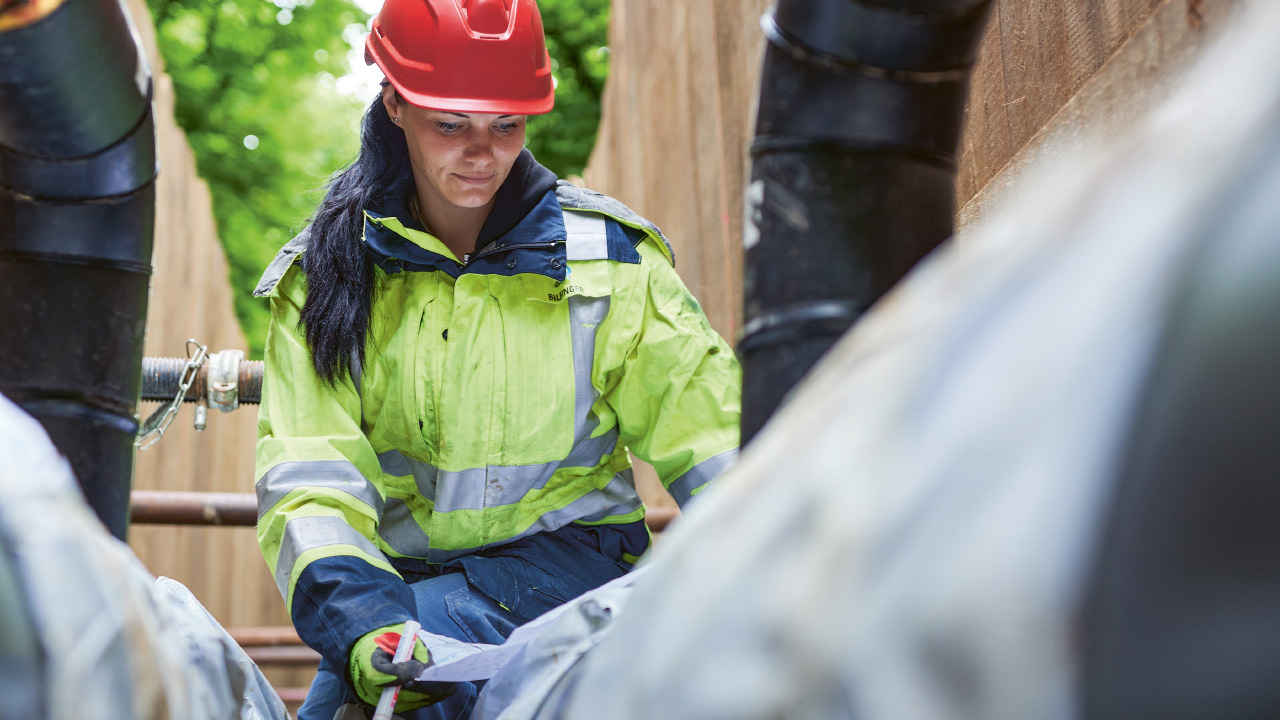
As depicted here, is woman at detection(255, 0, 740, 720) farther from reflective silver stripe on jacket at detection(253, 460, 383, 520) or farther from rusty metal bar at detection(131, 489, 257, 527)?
rusty metal bar at detection(131, 489, 257, 527)

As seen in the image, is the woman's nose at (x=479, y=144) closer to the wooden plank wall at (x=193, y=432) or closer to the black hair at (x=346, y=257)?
the black hair at (x=346, y=257)

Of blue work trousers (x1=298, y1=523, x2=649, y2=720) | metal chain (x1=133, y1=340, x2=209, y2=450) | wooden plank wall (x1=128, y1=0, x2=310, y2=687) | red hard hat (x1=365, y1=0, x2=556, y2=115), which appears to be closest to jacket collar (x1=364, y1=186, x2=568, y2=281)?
red hard hat (x1=365, y1=0, x2=556, y2=115)

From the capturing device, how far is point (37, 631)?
75 cm

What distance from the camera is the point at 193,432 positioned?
300 inches

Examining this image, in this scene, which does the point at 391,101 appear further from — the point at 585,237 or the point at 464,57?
the point at 585,237

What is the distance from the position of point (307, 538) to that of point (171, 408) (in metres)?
1.31

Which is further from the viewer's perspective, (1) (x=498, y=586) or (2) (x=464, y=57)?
(2) (x=464, y=57)

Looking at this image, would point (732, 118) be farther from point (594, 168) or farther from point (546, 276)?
point (594, 168)

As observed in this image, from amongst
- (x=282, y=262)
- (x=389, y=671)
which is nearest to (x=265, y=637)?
(x=282, y=262)

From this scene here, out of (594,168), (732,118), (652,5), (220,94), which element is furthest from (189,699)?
(220,94)

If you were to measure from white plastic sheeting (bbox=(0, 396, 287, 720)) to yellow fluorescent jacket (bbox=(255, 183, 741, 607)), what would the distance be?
1297 millimetres

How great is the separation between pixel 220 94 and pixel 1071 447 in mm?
15176

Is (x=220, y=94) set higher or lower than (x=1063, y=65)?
lower

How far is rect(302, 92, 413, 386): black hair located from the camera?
7.36 ft
